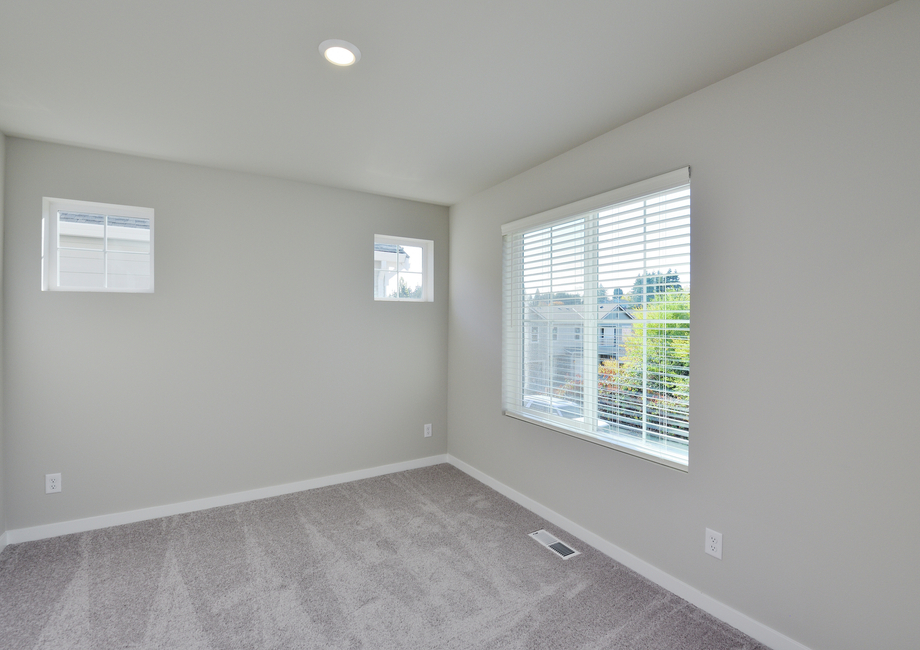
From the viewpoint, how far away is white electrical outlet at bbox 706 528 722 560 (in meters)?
2.03

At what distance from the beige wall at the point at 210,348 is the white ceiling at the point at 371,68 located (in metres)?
0.43

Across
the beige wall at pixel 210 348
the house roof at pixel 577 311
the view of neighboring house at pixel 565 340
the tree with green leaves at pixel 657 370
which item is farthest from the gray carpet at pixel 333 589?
the house roof at pixel 577 311

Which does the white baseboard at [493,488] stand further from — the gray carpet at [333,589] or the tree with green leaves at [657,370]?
the tree with green leaves at [657,370]

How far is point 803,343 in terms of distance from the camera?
1759mm

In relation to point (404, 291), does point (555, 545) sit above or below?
below

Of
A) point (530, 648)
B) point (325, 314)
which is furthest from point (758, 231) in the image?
point (325, 314)

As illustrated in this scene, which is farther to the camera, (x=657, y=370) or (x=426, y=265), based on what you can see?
(x=426, y=265)

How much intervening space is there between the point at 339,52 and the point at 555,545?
284 centimetres

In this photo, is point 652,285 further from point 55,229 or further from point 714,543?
point 55,229

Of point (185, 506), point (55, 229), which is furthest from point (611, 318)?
point (55, 229)

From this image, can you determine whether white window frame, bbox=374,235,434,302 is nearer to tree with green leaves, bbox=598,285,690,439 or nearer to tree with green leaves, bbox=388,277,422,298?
tree with green leaves, bbox=388,277,422,298

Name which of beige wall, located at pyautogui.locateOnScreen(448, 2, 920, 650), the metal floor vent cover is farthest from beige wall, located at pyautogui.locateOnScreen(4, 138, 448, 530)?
beige wall, located at pyautogui.locateOnScreen(448, 2, 920, 650)

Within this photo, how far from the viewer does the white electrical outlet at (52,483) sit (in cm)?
278

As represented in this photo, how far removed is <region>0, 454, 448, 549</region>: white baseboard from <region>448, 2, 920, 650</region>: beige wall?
2.20 m
